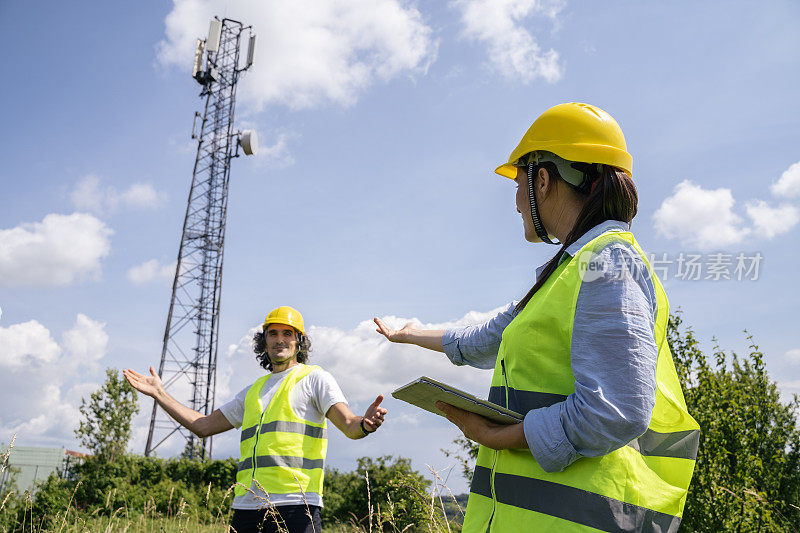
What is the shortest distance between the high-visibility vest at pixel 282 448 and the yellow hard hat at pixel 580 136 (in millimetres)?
2828

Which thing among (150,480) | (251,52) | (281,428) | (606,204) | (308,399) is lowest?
(150,480)

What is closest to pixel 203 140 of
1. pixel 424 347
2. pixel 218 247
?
pixel 218 247

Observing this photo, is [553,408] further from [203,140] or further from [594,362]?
[203,140]

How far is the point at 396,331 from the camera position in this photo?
2830 millimetres

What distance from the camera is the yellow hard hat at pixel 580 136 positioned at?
1803mm

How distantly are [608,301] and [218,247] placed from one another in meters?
22.4

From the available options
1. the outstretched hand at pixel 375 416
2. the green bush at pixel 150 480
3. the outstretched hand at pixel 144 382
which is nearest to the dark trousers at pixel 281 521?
the outstretched hand at pixel 375 416

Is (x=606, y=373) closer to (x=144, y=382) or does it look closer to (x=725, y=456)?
(x=144, y=382)

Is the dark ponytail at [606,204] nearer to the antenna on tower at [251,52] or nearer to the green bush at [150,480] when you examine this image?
the green bush at [150,480]

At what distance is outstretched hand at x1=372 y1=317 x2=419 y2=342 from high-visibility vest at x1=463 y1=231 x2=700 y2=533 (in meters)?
1.04

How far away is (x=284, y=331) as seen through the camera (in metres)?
4.94

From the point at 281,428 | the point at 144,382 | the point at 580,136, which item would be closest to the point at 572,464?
the point at 580,136

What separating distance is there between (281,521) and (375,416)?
0.94 metres

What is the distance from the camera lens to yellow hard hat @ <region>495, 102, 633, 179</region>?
5.91 ft
